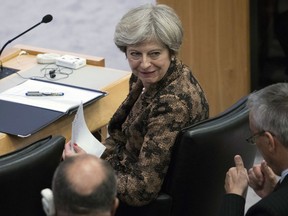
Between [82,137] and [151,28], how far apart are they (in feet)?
1.57

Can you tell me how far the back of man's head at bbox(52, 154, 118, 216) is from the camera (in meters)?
1.92

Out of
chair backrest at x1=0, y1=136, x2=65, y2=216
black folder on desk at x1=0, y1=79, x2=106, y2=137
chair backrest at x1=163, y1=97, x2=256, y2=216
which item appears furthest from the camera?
black folder on desk at x1=0, y1=79, x2=106, y2=137

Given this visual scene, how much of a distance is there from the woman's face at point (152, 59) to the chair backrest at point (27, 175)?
0.45 metres

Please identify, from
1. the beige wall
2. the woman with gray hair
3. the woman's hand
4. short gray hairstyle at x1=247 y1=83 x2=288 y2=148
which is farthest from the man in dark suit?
the beige wall

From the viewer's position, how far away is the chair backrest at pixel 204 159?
275 cm

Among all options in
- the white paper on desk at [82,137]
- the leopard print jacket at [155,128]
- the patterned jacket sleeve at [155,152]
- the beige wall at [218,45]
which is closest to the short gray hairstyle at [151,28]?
the leopard print jacket at [155,128]

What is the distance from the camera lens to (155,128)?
2818mm

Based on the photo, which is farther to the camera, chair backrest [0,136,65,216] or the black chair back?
the black chair back

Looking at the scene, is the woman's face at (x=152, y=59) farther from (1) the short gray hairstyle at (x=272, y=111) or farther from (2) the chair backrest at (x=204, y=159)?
(1) the short gray hairstyle at (x=272, y=111)

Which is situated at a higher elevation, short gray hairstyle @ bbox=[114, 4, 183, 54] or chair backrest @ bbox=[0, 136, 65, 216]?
short gray hairstyle @ bbox=[114, 4, 183, 54]

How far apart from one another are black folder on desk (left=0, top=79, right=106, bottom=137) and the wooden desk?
4 centimetres

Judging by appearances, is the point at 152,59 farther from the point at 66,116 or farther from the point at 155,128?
the point at 66,116

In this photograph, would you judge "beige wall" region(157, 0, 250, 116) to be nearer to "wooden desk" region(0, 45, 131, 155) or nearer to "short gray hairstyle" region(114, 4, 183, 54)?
"wooden desk" region(0, 45, 131, 155)

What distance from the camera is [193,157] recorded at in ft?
Result: 9.11
